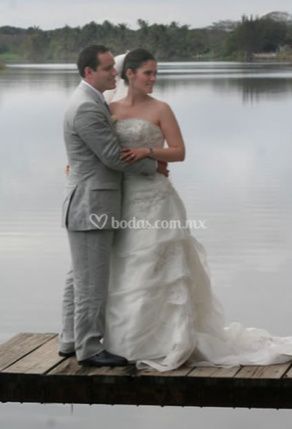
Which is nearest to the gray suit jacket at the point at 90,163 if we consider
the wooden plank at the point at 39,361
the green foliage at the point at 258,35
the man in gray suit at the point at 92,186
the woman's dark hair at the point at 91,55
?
the man in gray suit at the point at 92,186

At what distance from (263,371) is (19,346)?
138 centimetres

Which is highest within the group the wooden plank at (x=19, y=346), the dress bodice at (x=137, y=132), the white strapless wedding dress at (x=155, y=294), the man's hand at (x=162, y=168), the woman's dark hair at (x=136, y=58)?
the woman's dark hair at (x=136, y=58)

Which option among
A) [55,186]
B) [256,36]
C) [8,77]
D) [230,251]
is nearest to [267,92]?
[256,36]

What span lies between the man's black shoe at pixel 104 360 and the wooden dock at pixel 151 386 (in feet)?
0.10

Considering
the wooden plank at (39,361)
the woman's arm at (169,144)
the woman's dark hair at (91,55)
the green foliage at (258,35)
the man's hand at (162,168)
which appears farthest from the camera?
the green foliage at (258,35)

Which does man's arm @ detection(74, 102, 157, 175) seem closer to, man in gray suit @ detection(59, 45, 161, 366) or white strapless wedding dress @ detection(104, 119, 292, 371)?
man in gray suit @ detection(59, 45, 161, 366)

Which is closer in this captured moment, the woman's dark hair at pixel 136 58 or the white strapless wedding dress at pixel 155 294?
the woman's dark hair at pixel 136 58

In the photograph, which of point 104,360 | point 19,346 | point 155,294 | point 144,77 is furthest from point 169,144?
point 19,346

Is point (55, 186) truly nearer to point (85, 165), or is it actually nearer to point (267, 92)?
point (85, 165)

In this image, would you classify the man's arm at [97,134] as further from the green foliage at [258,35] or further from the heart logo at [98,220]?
the green foliage at [258,35]

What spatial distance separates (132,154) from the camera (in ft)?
23.3

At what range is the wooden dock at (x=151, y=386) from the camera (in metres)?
7.14

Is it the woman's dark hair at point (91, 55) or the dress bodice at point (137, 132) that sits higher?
the woman's dark hair at point (91, 55)

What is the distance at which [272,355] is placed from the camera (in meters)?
7.44
